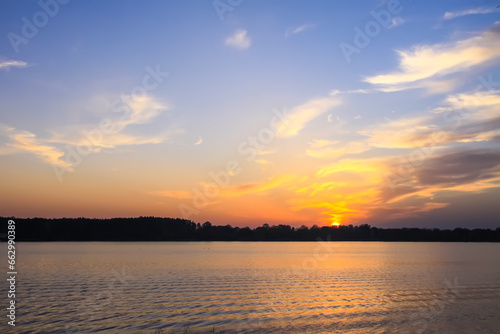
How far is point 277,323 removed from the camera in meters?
28.8

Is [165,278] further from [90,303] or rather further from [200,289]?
[90,303]

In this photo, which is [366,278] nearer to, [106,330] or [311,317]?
[311,317]

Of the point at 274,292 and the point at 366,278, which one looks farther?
the point at 366,278

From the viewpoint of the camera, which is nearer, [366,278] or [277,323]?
[277,323]

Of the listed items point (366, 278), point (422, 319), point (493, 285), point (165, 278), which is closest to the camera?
point (422, 319)

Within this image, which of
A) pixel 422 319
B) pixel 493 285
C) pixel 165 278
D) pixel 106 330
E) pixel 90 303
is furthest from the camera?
pixel 165 278

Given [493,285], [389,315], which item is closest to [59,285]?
[389,315]

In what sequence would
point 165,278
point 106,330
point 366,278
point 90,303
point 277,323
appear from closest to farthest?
point 106,330 → point 277,323 → point 90,303 → point 165,278 → point 366,278

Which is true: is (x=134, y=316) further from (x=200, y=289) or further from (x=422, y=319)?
(x=422, y=319)

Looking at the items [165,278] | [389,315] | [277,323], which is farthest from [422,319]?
[165,278]

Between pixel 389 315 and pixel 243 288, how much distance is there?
17.6 meters

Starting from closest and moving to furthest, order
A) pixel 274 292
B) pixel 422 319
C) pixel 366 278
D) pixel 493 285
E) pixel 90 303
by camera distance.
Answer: pixel 422 319 < pixel 90 303 < pixel 274 292 < pixel 493 285 < pixel 366 278

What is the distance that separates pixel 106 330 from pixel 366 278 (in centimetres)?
4172

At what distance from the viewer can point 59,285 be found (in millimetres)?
45250
